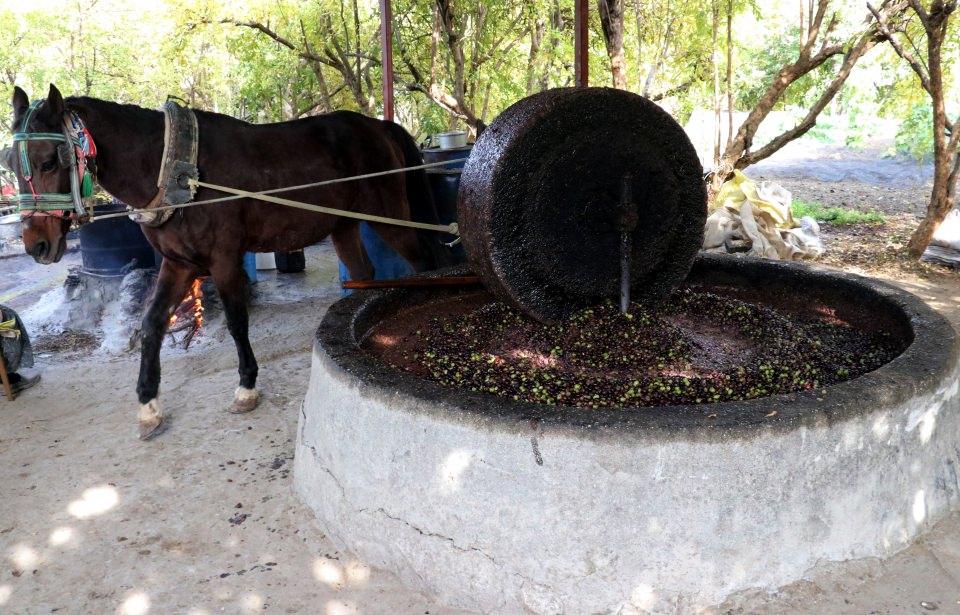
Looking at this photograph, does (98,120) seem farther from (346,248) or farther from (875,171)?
(875,171)

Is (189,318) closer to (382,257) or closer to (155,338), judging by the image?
(382,257)

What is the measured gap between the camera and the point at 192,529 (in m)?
3.04

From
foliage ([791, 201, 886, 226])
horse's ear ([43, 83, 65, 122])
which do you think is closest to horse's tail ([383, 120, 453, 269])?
horse's ear ([43, 83, 65, 122])

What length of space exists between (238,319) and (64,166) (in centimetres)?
123

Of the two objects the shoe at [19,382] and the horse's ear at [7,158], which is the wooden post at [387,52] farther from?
the shoe at [19,382]

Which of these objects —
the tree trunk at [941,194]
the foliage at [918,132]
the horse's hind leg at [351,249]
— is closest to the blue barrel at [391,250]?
the horse's hind leg at [351,249]

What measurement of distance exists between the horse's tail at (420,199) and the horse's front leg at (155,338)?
170cm

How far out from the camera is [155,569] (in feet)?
9.11

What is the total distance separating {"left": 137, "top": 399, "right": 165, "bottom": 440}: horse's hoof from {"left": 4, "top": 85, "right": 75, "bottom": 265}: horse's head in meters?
1.04

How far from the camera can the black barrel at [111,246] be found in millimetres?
6492

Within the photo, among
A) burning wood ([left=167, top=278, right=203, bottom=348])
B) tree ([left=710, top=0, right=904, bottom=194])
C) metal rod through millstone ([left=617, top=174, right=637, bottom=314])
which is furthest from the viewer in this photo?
tree ([left=710, top=0, right=904, bottom=194])

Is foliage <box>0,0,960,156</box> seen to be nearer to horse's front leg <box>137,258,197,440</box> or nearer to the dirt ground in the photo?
horse's front leg <box>137,258,197,440</box>

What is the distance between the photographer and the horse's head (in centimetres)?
340

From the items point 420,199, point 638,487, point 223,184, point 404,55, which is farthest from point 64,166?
point 404,55
